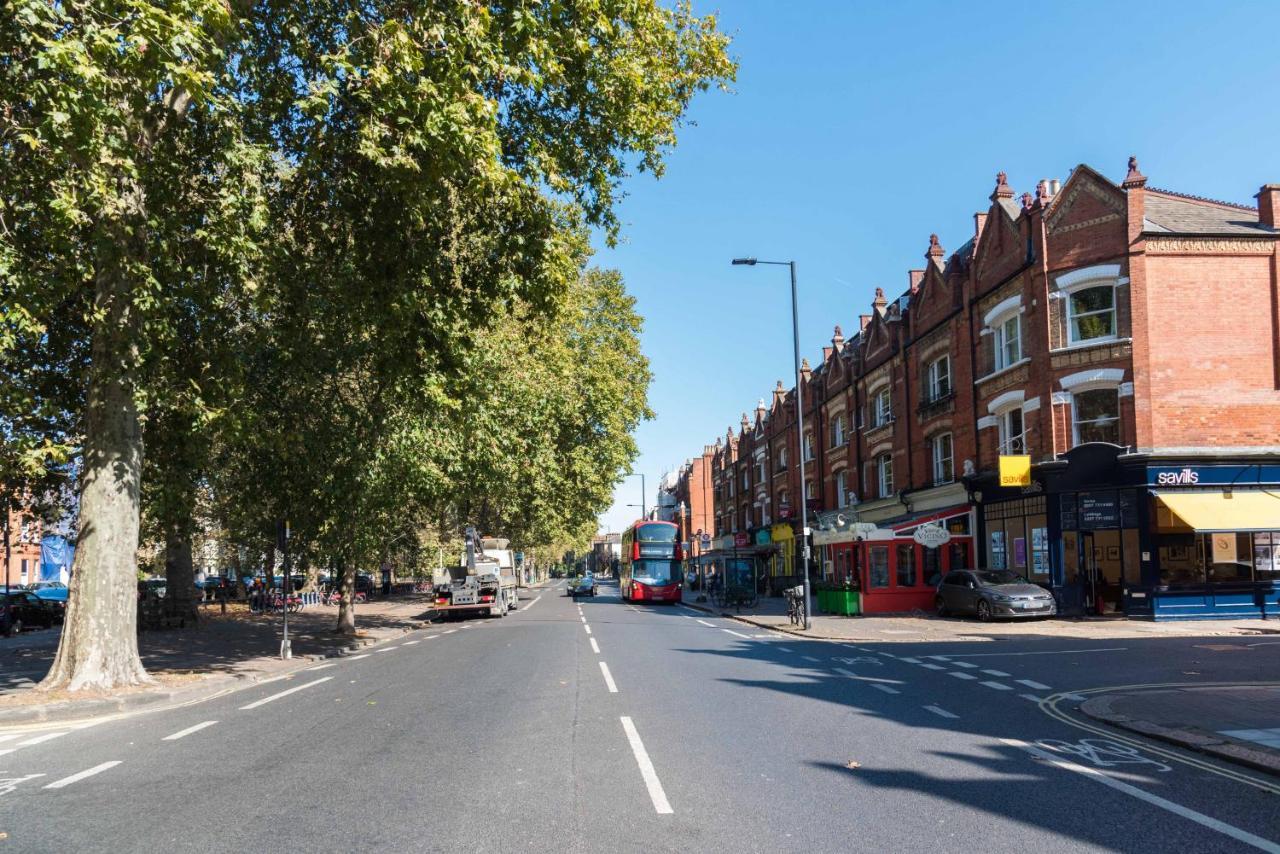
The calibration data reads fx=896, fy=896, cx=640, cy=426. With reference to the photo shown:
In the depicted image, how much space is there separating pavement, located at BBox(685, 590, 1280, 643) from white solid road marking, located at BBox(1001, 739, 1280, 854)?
11477 millimetres

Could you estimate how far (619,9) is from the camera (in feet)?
40.4

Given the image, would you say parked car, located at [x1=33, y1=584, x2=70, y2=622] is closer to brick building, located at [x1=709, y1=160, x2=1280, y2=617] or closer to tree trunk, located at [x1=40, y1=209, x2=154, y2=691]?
tree trunk, located at [x1=40, y1=209, x2=154, y2=691]

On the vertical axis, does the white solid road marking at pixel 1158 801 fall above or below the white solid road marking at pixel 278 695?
above

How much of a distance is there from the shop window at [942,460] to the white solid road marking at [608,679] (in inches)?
Answer: 759

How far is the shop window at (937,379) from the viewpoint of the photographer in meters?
30.6

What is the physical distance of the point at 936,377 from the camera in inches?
1239

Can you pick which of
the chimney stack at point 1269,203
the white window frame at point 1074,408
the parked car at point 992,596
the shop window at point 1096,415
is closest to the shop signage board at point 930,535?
the parked car at point 992,596

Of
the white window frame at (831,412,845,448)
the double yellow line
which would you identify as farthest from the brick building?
the white window frame at (831,412,845,448)

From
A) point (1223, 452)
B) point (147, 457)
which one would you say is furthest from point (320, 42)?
point (1223, 452)

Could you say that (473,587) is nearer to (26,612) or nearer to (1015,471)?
(26,612)

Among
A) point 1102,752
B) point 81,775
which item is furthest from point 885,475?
point 81,775

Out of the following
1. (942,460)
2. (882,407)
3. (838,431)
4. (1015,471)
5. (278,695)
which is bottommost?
(278,695)

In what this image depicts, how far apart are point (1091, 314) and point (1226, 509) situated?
19.2ft

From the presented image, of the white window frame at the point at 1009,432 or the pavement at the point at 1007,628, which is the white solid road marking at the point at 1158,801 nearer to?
the pavement at the point at 1007,628
